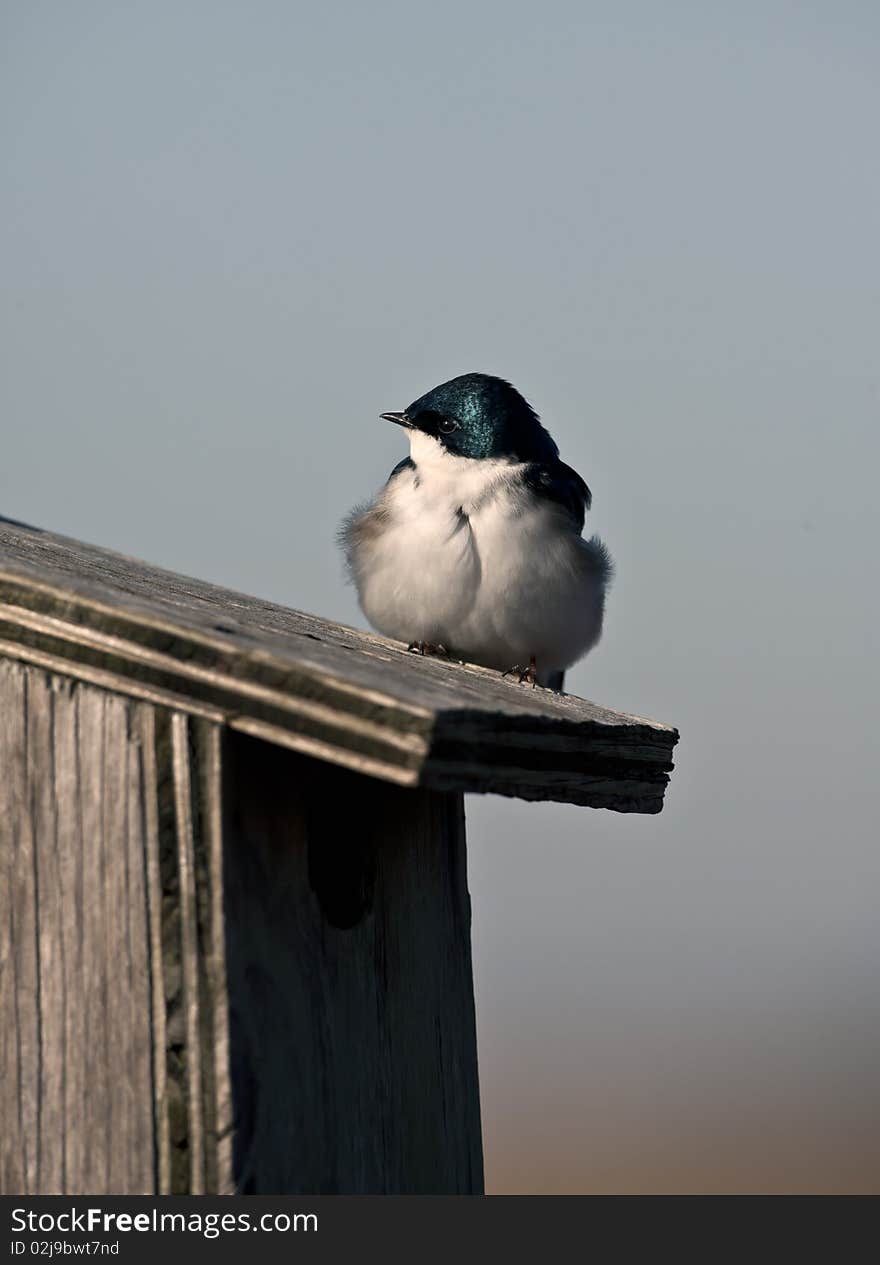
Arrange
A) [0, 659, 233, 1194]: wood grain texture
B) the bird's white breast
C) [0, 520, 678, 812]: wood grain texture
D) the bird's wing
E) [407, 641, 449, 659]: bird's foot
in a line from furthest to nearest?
the bird's wing
the bird's white breast
[407, 641, 449, 659]: bird's foot
[0, 659, 233, 1194]: wood grain texture
[0, 520, 678, 812]: wood grain texture

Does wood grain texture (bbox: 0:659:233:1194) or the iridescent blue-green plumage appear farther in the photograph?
the iridescent blue-green plumage

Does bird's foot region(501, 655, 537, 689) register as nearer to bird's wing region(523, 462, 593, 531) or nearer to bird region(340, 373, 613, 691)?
bird region(340, 373, 613, 691)

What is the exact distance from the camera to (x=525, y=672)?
4551mm

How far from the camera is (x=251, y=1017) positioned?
2.39 m

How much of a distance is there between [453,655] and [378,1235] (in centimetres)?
223

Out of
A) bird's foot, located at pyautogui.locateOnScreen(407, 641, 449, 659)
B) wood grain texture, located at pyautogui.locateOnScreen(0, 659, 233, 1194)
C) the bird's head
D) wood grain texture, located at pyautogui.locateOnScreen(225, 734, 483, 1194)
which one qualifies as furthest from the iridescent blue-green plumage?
wood grain texture, located at pyautogui.locateOnScreen(0, 659, 233, 1194)

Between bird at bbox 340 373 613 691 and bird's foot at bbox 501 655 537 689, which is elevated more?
bird at bbox 340 373 613 691

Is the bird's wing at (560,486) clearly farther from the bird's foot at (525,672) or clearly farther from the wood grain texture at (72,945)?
the wood grain texture at (72,945)

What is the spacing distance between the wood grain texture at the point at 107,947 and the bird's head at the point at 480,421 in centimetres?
251

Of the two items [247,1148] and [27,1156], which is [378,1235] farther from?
[27,1156]

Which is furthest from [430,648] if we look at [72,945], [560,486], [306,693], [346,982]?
[306,693]

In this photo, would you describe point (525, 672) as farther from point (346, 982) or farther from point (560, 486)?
point (346, 982)

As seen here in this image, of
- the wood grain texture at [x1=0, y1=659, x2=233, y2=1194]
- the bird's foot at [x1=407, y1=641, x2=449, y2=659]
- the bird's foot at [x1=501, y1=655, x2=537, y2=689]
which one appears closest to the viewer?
the wood grain texture at [x1=0, y1=659, x2=233, y2=1194]

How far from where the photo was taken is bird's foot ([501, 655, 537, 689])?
417 cm
